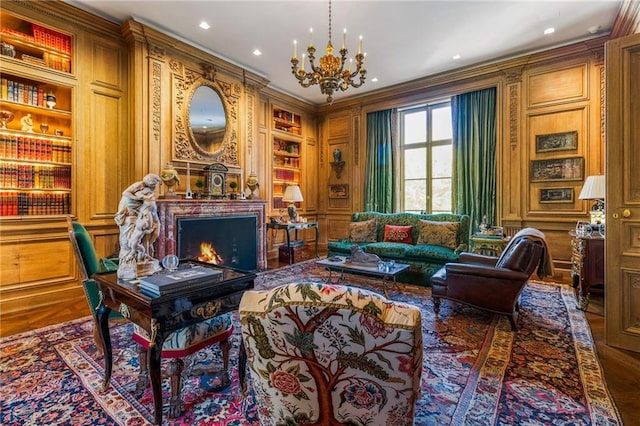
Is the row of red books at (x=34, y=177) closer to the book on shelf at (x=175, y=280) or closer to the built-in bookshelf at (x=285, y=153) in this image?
the book on shelf at (x=175, y=280)

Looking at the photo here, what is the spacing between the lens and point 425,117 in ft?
19.8

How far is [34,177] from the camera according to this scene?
3.40 meters

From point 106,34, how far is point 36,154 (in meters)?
1.76

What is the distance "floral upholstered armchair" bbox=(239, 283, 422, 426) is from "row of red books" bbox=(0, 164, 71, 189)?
12.9ft

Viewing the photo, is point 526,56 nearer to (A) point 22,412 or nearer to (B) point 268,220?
(B) point 268,220

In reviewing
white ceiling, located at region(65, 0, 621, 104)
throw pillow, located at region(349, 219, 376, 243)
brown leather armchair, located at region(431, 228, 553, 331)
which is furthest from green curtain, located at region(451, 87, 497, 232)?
brown leather armchair, located at region(431, 228, 553, 331)

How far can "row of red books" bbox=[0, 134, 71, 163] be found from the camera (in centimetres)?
321

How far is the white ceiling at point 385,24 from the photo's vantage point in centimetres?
347

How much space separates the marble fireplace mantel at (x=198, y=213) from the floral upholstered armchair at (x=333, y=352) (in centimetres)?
344

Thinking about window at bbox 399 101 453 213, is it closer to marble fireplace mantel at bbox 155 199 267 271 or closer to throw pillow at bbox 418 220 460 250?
throw pillow at bbox 418 220 460 250

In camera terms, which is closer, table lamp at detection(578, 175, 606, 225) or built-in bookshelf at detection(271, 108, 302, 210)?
table lamp at detection(578, 175, 606, 225)

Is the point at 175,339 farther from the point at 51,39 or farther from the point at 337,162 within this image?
the point at 337,162

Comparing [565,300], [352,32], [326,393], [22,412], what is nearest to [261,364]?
[326,393]

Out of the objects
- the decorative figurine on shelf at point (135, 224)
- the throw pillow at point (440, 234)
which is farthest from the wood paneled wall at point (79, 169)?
the throw pillow at point (440, 234)
